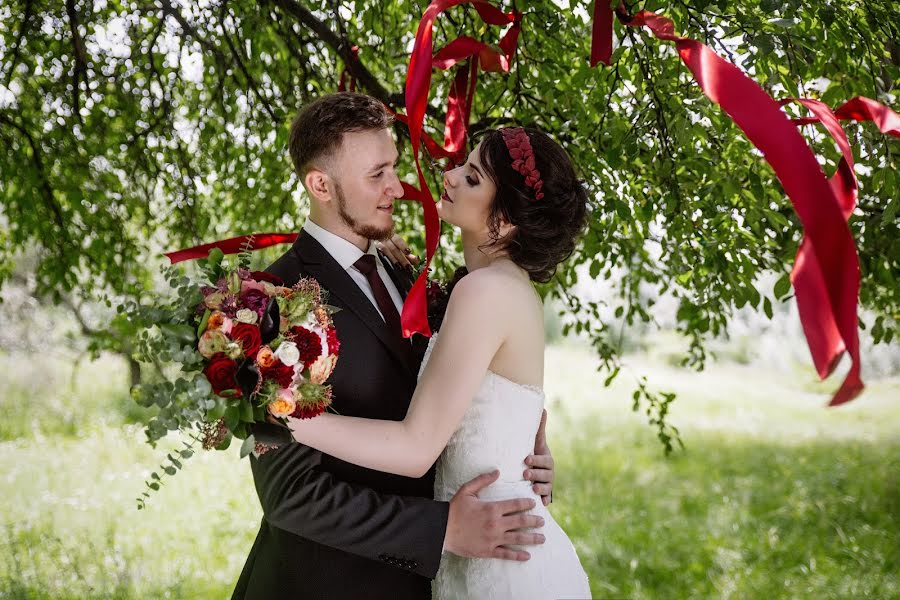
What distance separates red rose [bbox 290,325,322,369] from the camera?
1.87 m

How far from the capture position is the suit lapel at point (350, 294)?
240cm

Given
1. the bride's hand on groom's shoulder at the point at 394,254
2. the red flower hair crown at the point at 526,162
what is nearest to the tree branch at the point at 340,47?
the bride's hand on groom's shoulder at the point at 394,254

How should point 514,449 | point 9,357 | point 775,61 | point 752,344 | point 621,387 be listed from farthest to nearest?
point 752,344, point 621,387, point 9,357, point 775,61, point 514,449

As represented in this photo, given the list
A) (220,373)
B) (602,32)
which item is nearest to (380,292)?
(220,373)

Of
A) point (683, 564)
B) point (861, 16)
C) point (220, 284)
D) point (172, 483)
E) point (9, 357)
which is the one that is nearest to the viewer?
point (220, 284)

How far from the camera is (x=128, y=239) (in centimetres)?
591

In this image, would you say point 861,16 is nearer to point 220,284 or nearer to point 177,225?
point 220,284

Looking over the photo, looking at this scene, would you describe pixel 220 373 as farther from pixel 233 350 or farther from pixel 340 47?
pixel 340 47

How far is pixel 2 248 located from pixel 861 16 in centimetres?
569

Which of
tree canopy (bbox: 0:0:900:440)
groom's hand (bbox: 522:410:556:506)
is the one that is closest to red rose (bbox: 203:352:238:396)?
tree canopy (bbox: 0:0:900:440)

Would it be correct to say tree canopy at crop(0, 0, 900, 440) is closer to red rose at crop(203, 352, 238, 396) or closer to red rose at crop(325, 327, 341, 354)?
red rose at crop(203, 352, 238, 396)

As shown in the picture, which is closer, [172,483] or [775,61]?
[775,61]

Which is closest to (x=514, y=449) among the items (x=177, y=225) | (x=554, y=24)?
(x=554, y=24)

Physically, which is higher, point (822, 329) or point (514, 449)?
point (822, 329)
